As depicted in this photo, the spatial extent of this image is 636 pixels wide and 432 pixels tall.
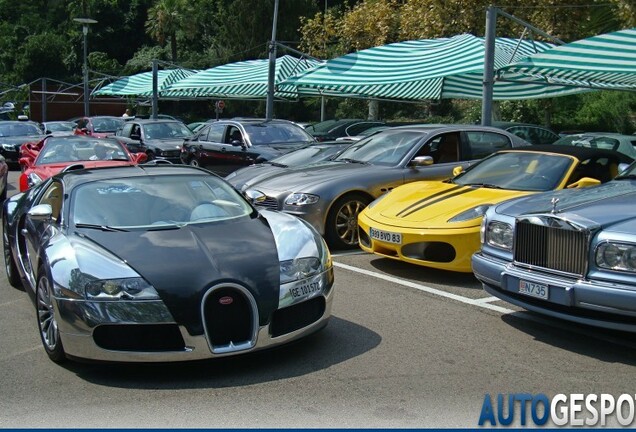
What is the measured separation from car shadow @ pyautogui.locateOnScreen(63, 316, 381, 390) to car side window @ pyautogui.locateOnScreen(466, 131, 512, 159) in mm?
5438

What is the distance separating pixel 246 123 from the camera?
54.0 ft

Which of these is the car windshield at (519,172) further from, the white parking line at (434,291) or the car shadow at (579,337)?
the car shadow at (579,337)

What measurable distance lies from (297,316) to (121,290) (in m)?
1.24

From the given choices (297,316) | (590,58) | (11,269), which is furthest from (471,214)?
(590,58)

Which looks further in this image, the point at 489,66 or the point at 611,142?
the point at 489,66

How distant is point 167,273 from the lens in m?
5.12

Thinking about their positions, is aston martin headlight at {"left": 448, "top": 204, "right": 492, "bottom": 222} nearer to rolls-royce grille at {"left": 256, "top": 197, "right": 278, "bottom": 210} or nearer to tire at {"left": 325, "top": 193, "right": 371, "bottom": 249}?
tire at {"left": 325, "top": 193, "right": 371, "bottom": 249}

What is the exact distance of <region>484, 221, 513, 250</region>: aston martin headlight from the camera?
20.8 ft

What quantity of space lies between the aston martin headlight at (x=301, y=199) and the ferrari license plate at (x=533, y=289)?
4.11 metres

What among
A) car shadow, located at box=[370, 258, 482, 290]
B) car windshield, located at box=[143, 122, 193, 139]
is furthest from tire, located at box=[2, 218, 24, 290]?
car windshield, located at box=[143, 122, 193, 139]

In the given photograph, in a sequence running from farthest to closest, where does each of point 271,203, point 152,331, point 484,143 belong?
1. point 484,143
2. point 271,203
3. point 152,331

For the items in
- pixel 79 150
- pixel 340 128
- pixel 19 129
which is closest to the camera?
pixel 79 150

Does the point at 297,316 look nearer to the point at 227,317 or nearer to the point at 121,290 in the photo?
the point at 227,317

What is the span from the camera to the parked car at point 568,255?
5391mm
